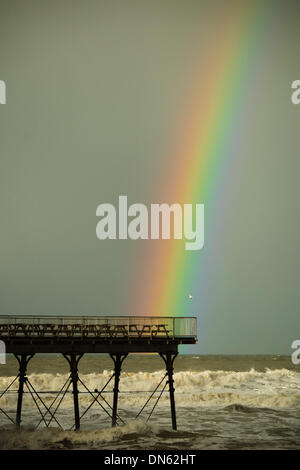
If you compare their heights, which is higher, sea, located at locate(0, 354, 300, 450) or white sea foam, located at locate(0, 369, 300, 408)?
sea, located at locate(0, 354, 300, 450)

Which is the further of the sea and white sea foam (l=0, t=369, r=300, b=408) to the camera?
A: white sea foam (l=0, t=369, r=300, b=408)

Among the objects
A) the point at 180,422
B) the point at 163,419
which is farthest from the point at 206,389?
the point at 180,422

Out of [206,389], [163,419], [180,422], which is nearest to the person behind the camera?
[180,422]

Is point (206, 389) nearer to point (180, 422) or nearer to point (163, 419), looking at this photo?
point (163, 419)

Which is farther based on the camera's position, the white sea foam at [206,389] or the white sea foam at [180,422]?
the white sea foam at [206,389]

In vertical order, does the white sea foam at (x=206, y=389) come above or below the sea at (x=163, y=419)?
below

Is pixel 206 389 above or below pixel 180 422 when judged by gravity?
below

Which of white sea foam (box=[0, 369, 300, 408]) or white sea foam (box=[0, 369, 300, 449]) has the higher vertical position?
white sea foam (box=[0, 369, 300, 449])

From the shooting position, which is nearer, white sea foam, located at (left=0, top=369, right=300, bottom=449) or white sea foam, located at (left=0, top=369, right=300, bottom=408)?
white sea foam, located at (left=0, top=369, right=300, bottom=449)
